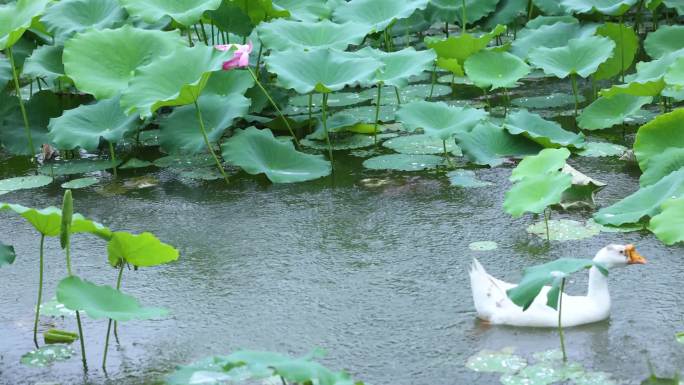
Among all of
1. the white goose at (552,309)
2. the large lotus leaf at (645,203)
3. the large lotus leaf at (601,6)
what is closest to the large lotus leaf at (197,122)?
the large lotus leaf at (645,203)

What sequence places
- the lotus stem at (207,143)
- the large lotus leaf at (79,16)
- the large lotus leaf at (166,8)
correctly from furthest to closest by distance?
the large lotus leaf at (79,16) < the large lotus leaf at (166,8) < the lotus stem at (207,143)

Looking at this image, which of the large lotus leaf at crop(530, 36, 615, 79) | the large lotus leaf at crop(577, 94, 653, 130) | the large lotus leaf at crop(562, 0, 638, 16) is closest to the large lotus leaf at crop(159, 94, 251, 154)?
the large lotus leaf at crop(530, 36, 615, 79)

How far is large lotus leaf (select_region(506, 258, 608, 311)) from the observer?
2.63m

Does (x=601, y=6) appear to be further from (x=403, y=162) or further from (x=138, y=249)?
(x=138, y=249)

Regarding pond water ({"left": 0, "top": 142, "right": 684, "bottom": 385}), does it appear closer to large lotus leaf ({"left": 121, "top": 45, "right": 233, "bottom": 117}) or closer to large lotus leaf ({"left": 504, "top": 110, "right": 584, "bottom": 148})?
large lotus leaf ({"left": 504, "top": 110, "right": 584, "bottom": 148})

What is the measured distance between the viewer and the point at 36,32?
5.35m

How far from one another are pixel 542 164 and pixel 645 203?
0.41 meters

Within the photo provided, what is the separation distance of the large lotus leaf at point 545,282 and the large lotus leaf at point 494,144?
1.67 meters

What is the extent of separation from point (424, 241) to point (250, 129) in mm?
1133

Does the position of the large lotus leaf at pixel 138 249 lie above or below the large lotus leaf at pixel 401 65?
below

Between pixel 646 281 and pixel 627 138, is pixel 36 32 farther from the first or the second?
pixel 646 281

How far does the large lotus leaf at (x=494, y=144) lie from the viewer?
4398 millimetres

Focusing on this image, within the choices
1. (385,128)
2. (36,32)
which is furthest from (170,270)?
(36,32)

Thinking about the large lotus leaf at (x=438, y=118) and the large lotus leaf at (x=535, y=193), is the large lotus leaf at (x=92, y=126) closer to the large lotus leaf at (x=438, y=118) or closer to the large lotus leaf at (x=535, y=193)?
the large lotus leaf at (x=438, y=118)
